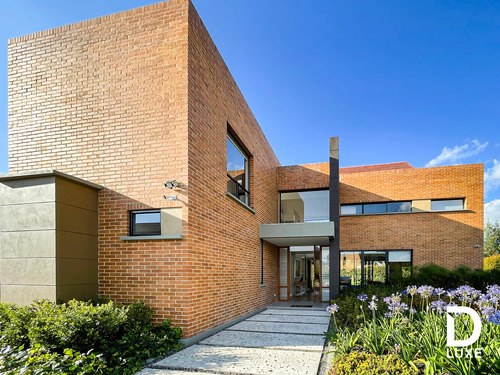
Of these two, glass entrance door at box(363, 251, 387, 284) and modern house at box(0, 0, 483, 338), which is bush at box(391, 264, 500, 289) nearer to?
glass entrance door at box(363, 251, 387, 284)

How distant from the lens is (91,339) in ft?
15.3

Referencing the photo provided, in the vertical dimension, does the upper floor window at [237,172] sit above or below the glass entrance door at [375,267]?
above

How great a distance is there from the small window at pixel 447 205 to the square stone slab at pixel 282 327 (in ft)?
32.7

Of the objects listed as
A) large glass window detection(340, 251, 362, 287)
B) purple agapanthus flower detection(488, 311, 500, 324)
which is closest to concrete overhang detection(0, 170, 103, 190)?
purple agapanthus flower detection(488, 311, 500, 324)

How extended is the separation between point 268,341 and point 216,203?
10.7 ft

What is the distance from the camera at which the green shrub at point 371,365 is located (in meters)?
3.54

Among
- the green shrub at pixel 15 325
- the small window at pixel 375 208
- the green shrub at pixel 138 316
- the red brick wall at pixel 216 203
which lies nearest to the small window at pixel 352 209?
the small window at pixel 375 208

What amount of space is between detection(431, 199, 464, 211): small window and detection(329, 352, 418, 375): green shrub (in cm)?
1306

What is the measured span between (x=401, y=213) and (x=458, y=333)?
12.1 m

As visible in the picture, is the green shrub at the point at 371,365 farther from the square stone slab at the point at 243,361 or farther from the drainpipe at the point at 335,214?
the drainpipe at the point at 335,214

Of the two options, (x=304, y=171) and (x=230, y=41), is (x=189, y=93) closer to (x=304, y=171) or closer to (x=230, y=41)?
(x=230, y=41)

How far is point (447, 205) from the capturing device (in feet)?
48.3

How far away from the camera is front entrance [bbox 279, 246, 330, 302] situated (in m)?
13.8

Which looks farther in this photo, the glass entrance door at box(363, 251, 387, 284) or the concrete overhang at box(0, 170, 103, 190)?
the glass entrance door at box(363, 251, 387, 284)
